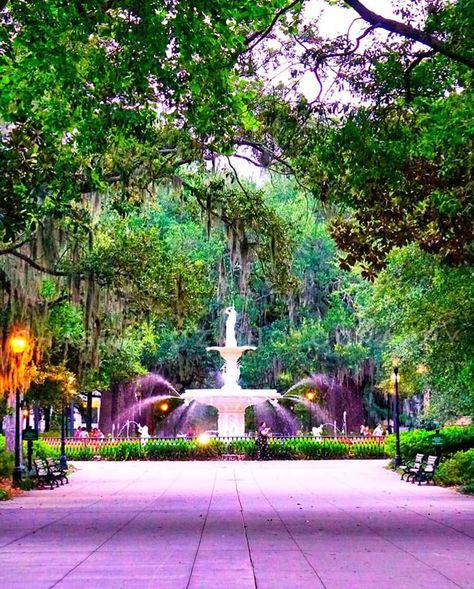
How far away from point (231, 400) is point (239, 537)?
91.8 feet

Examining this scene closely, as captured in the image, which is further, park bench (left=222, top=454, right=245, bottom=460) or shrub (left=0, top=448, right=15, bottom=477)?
park bench (left=222, top=454, right=245, bottom=460)

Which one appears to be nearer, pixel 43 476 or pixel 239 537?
pixel 239 537

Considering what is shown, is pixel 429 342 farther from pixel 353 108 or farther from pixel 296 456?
pixel 296 456

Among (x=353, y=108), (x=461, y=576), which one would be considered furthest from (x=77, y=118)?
(x=461, y=576)

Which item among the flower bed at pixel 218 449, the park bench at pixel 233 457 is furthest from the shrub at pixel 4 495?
the park bench at pixel 233 457

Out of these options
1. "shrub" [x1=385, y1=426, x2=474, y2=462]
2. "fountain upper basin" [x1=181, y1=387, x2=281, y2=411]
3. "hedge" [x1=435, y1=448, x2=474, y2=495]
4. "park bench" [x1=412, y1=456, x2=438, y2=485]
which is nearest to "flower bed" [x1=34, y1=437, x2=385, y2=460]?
"fountain upper basin" [x1=181, y1=387, x2=281, y2=411]

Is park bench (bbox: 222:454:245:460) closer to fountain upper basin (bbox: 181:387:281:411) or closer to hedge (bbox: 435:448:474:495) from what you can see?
fountain upper basin (bbox: 181:387:281:411)

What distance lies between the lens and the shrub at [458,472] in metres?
Answer: 22.4

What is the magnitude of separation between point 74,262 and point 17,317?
2321 mm

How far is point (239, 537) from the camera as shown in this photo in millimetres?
12328

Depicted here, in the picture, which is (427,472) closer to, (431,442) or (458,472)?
(458,472)

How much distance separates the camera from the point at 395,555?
34.4ft

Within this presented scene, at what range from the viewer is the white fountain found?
39469 millimetres

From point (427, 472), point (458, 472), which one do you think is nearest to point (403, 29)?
point (458, 472)
